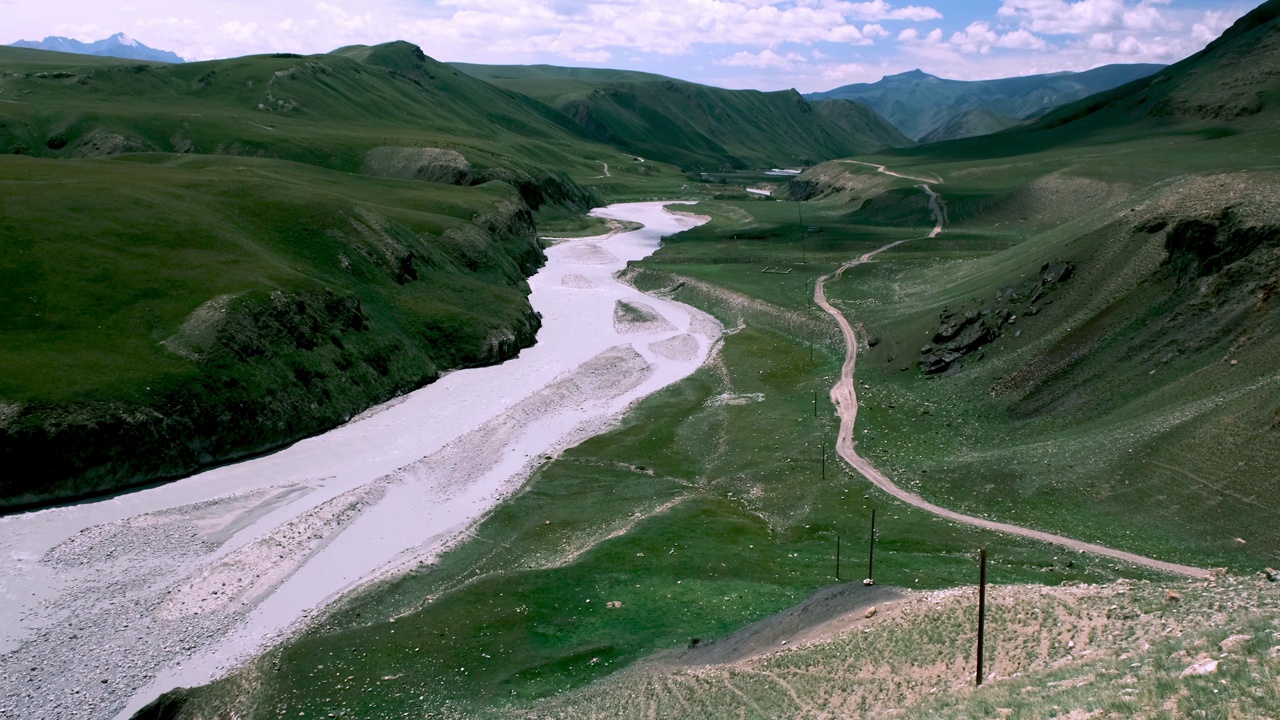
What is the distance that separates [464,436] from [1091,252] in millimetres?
56790

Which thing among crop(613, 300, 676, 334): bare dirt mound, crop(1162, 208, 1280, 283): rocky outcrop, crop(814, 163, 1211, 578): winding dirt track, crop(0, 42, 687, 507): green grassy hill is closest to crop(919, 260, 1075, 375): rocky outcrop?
crop(814, 163, 1211, 578): winding dirt track

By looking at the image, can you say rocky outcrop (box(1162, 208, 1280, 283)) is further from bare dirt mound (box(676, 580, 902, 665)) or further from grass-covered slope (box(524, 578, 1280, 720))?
bare dirt mound (box(676, 580, 902, 665))

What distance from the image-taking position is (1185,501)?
44500 millimetres

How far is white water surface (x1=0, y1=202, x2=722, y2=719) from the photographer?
128 feet

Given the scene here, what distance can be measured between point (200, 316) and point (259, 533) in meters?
24.5

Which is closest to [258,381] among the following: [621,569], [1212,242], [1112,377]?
[621,569]

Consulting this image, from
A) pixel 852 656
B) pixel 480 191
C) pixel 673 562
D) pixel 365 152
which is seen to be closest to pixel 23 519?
pixel 673 562

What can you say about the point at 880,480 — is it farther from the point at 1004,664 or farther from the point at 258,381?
the point at 258,381

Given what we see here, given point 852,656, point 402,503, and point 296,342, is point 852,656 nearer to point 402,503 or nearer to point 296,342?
point 402,503

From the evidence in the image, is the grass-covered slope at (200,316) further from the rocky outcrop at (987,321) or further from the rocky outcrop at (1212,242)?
the rocky outcrop at (1212,242)

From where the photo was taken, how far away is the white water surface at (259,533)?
39.0 m

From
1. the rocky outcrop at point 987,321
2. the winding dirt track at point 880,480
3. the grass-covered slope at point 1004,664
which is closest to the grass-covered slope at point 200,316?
the winding dirt track at point 880,480

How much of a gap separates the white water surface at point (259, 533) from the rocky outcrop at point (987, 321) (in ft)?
86.7

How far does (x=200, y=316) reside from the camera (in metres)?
67.5
